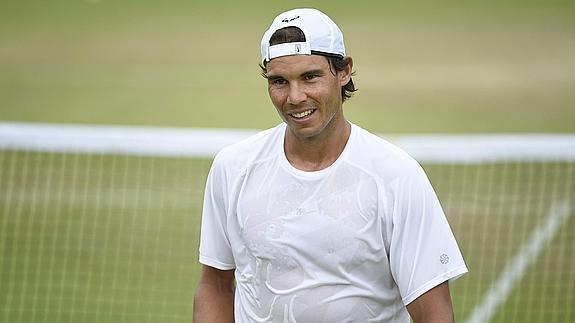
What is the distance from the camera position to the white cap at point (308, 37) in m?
4.12

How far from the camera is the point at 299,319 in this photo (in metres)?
4.17

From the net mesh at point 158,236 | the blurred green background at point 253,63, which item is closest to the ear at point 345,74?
the net mesh at point 158,236

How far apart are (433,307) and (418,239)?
0.78 ft

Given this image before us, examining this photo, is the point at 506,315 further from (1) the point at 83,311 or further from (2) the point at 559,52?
(2) the point at 559,52

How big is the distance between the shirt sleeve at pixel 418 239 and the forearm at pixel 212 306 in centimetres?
79

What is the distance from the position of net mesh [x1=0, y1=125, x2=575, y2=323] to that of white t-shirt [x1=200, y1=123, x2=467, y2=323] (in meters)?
4.23

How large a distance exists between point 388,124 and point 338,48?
30.9 ft

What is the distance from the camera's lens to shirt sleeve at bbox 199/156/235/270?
14.5 ft

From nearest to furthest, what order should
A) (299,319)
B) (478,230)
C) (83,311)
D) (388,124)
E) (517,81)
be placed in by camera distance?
1. (299,319)
2. (83,311)
3. (478,230)
4. (388,124)
5. (517,81)

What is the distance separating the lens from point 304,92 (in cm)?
409

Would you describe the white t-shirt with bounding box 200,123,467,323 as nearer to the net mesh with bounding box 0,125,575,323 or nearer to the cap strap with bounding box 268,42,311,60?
the cap strap with bounding box 268,42,311,60

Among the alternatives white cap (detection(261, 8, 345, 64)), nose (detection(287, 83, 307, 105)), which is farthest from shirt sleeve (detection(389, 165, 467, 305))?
white cap (detection(261, 8, 345, 64))

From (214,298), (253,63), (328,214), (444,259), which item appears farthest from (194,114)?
(444,259)

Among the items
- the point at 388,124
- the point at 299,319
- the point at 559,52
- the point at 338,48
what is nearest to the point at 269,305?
the point at 299,319
